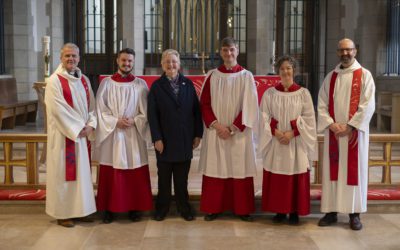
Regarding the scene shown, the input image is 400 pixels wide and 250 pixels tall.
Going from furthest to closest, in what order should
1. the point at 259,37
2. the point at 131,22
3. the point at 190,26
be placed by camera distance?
the point at 190,26 < the point at 259,37 < the point at 131,22

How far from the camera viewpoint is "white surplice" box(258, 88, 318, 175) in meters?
4.43

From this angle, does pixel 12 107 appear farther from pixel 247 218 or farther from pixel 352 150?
pixel 352 150

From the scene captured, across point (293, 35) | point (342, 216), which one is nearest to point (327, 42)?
point (293, 35)

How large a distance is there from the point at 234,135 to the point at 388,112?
5656 mm

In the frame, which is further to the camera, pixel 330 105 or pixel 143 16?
pixel 143 16

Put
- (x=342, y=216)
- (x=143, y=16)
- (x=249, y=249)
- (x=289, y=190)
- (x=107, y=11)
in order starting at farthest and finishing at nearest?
1. (x=107, y=11)
2. (x=143, y=16)
3. (x=342, y=216)
4. (x=289, y=190)
5. (x=249, y=249)

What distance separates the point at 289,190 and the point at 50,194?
1880 millimetres

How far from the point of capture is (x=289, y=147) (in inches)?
176

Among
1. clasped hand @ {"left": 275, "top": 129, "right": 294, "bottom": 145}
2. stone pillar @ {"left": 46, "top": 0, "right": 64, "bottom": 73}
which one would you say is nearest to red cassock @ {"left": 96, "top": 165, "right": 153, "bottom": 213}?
clasped hand @ {"left": 275, "top": 129, "right": 294, "bottom": 145}

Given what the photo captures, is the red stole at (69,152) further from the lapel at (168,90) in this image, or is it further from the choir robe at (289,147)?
the choir robe at (289,147)

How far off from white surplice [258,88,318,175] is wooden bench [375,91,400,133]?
16.3ft

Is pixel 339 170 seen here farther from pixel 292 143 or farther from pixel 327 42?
pixel 327 42

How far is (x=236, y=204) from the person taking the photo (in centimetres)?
460

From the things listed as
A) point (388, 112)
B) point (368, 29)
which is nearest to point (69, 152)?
point (388, 112)
